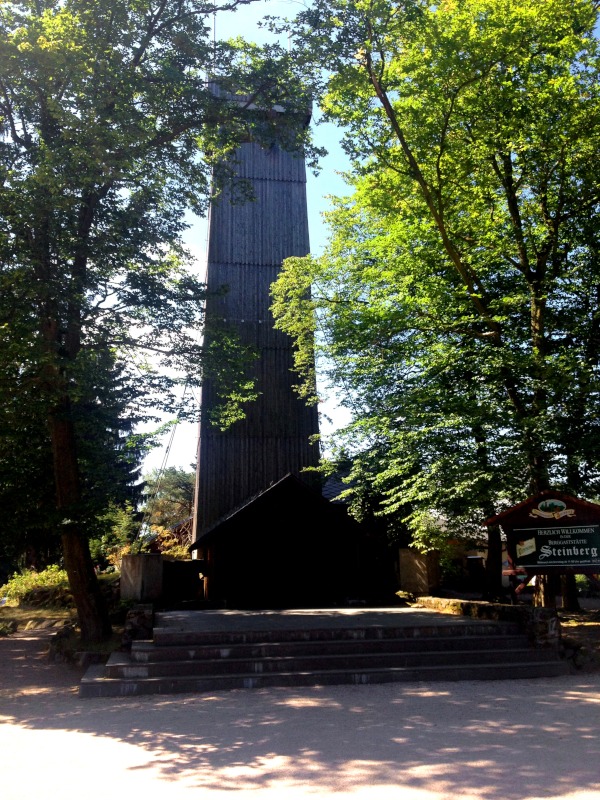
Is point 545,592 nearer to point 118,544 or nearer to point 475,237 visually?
point 475,237

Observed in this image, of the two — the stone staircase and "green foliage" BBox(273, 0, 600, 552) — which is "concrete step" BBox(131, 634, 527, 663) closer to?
the stone staircase

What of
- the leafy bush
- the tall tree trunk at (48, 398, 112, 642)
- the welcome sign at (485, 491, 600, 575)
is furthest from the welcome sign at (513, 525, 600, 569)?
the leafy bush

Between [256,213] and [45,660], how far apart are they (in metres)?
17.3

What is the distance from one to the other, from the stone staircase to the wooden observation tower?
1072 centimetres

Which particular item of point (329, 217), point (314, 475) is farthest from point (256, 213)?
point (314, 475)

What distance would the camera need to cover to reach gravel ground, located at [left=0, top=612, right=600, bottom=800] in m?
4.54

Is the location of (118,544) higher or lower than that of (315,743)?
higher

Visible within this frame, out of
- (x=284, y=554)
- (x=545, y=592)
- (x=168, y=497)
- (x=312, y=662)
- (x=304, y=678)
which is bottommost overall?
(x=304, y=678)

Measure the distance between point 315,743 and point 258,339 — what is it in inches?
696

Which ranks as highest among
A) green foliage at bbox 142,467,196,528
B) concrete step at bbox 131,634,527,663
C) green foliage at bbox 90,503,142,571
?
green foliage at bbox 142,467,196,528

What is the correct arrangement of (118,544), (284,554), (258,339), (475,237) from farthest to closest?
1. (258,339)
2. (284,554)
3. (118,544)
4. (475,237)

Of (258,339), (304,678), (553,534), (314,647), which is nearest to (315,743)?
(304,678)

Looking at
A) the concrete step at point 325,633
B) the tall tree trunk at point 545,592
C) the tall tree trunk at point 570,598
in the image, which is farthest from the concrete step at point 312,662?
the tall tree trunk at point 570,598

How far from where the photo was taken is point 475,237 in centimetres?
1354
